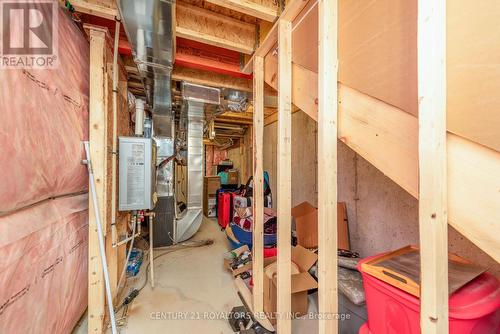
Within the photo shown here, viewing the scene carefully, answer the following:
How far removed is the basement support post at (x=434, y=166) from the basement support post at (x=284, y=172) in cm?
82

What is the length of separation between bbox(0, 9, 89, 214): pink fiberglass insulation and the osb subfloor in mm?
→ 1247

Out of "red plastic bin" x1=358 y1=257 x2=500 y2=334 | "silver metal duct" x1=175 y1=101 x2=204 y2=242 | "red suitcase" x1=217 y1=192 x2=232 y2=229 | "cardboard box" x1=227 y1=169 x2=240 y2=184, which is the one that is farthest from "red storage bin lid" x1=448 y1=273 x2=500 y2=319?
"cardboard box" x1=227 y1=169 x2=240 y2=184

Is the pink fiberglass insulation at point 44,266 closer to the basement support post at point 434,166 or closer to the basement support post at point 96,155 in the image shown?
the basement support post at point 96,155

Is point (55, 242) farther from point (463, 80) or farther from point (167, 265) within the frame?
point (463, 80)

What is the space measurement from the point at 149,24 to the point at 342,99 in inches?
53.9

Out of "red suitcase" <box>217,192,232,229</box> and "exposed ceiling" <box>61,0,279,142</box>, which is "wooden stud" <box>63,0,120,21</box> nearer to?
"exposed ceiling" <box>61,0,279,142</box>

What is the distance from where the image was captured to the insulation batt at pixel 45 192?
36.5 inches

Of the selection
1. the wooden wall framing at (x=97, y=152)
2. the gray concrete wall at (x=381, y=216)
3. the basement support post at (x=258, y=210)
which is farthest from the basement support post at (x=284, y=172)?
the wooden wall framing at (x=97, y=152)

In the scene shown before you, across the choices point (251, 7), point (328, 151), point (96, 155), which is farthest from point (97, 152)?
point (328, 151)

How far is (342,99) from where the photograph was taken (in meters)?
1.06

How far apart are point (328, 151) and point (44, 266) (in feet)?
5.67

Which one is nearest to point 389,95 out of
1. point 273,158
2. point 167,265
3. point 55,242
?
point 55,242

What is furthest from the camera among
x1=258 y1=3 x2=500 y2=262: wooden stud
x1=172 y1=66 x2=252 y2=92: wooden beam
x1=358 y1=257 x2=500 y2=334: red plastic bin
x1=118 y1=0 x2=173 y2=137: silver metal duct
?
x1=172 y1=66 x2=252 y2=92: wooden beam

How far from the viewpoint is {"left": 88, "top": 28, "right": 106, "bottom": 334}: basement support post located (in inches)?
60.4
